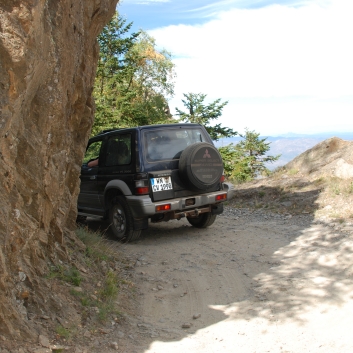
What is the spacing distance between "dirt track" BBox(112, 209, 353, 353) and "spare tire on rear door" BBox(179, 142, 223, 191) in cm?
104

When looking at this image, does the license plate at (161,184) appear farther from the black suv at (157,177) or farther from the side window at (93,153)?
the side window at (93,153)

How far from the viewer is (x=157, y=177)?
7.89 metres

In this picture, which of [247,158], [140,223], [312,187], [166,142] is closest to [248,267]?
[140,223]

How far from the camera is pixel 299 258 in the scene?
22.0ft

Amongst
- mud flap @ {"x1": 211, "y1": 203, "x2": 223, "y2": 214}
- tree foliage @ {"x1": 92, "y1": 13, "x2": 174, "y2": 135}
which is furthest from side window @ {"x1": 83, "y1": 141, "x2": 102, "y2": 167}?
tree foliage @ {"x1": 92, "y1": 13, "x2": 174, "y2": 135}

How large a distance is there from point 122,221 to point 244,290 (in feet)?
10.7

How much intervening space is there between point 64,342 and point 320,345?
2.18 metres

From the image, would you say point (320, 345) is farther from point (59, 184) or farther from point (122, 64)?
point (122, 64)

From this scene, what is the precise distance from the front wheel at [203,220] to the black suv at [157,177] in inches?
11.6

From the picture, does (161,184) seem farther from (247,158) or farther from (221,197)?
(247,158)

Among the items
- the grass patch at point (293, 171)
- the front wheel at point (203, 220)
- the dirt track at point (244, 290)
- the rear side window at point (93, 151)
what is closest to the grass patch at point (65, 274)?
the dirt track at point (244, 290)

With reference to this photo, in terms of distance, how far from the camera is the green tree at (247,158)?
20966mm

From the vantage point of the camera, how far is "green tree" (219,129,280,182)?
68.8 ft

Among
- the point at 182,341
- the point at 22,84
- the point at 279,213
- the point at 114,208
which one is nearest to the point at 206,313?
the point at 182,341
